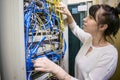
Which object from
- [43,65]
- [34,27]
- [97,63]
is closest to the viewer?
[43,65]

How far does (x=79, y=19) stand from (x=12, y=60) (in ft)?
3.42

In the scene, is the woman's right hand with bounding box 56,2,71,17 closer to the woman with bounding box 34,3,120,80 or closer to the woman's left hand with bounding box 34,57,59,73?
the woman with bounding box 34,3,120,80

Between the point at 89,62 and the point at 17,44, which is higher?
the point at 17,44

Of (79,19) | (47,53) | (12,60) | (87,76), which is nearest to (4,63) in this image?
(12,60)

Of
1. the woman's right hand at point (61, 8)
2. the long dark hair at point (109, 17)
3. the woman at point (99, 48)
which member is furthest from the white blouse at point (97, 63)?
the woman's right hand at point (61, 8)

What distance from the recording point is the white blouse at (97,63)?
1234 millimetres

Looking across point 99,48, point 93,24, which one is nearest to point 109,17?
point 93,24

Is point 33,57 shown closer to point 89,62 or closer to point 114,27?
point 89,62

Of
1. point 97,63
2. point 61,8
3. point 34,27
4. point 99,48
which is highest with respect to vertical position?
point 61,8

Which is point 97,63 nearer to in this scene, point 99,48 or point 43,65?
point 99,48

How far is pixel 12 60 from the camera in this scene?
0.89m

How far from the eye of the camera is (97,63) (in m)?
1.26

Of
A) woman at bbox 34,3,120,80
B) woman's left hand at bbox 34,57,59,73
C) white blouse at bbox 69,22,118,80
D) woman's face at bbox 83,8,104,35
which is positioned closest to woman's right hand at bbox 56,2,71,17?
woman at bbox 34,3,120,80

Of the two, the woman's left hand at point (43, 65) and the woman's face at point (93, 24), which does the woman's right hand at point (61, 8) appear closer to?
the woman's face at point (93, 24)
